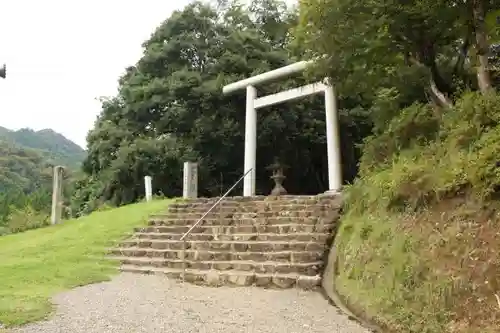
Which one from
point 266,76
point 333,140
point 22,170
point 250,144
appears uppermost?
point 266,76

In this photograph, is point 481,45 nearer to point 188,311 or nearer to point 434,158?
point 434,158

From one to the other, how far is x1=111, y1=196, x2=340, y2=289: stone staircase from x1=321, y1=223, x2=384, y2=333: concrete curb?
123 mm

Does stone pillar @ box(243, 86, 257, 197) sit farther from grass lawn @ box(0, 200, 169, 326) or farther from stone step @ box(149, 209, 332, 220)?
stone step @ box(149, 209, 332, 220)

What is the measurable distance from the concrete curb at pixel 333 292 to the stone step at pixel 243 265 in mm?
193

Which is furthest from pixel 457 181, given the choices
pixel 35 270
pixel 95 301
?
pixel 35 270

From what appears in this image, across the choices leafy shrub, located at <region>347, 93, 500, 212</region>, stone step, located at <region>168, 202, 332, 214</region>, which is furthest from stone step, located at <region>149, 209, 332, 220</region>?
leafy shrub, located at <region>347, 93, 500, 212</region>

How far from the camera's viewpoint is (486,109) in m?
6.22

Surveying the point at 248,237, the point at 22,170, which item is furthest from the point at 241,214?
the point at 22,170

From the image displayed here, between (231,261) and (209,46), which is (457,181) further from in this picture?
(209,46)

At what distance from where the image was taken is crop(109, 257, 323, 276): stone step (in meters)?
7.67

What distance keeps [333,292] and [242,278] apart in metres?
1.60

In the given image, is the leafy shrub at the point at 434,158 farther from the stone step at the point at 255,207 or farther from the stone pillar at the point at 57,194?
the stone pillar at the point at 57,194

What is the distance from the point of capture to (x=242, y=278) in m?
7.71

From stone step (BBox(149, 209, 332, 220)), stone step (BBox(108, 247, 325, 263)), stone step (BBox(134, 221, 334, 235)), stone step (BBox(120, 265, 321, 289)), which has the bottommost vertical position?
stone step (BBox(120, 265, 321, 289))
